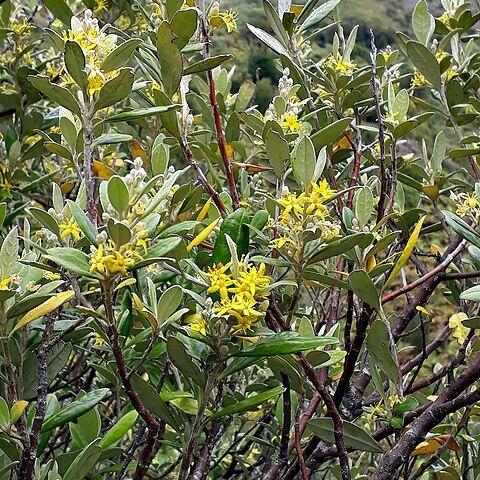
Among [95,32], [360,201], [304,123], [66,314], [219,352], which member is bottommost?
[66,314]

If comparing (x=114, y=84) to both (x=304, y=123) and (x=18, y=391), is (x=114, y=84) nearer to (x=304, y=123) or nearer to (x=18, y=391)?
(x=304, y=123)

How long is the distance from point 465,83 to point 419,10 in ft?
0.78

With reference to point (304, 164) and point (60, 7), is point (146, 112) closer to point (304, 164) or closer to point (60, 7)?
point (304, 164)

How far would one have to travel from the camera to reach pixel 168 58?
0.95 m

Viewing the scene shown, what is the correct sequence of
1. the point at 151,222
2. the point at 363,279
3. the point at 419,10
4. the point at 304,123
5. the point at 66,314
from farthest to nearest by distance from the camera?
the point at 419,10 < the point at 66,314 < the point at 304,123 < the point at 363,279 < the point at 151,222

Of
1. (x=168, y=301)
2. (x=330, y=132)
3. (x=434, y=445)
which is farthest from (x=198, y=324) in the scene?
(x=434, y=445)

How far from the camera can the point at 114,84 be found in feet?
2.84

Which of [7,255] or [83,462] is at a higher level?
[7,255]

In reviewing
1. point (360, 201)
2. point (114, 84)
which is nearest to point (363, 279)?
point (360, 201)

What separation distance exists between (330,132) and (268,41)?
31 cm

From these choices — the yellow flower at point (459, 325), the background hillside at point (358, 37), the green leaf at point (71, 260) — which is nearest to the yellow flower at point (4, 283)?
the green leaf at point (71, 260)

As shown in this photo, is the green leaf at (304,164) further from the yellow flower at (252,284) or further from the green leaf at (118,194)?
the green leaf at (118,194)

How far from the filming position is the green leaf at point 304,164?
890 mm

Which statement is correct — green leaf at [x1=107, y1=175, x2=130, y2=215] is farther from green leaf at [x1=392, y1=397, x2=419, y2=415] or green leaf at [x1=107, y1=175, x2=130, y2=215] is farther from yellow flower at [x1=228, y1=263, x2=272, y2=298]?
green leaf at [x1=392, y1=397, x2=419, y2=415]
